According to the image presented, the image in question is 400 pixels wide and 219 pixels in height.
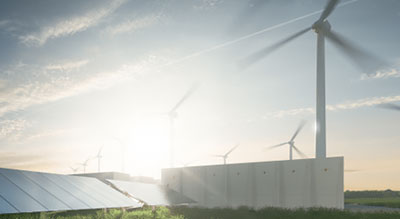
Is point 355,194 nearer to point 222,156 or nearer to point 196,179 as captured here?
point 222,156

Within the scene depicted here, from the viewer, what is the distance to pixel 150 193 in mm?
38812

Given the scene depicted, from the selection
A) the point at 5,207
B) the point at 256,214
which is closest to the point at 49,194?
the point at 5,207

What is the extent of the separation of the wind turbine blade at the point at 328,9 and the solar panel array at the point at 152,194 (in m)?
25.0

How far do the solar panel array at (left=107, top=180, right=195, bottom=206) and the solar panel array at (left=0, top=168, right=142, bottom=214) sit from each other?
16.8 ft

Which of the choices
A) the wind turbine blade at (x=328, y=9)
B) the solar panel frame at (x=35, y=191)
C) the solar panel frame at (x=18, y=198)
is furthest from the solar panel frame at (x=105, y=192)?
the wind turbine blade at (x=328, y=9)

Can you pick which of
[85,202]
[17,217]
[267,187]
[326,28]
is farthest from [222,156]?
[17,217]

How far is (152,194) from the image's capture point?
127ft

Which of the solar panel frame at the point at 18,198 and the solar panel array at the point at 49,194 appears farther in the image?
the solar panel array at the point at 49,194

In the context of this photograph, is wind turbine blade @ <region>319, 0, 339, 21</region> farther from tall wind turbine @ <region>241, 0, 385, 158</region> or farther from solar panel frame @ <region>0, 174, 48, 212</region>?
solar panel frame @ <region>0, 174, 48, 212</region>

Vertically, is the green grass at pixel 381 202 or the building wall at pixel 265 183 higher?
the building wall at pixel 265 183

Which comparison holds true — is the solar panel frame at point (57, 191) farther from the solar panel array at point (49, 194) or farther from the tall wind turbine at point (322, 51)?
the tall wind turbine at point (322, 51)

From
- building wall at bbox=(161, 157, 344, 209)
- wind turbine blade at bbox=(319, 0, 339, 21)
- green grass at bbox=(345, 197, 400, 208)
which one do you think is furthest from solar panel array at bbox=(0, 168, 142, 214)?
green grass at bbox=(345, 197, 400, 208)

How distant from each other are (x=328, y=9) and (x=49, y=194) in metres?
31.8

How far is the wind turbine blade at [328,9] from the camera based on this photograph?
125ft
